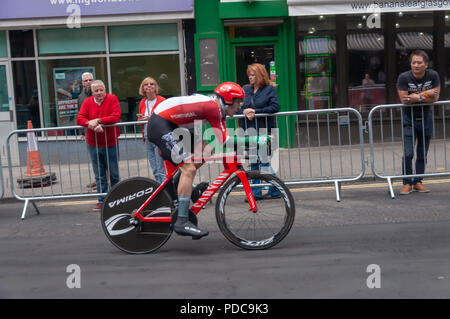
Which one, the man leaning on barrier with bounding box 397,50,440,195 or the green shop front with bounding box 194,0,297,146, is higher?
the green shop front with bounding box 194,0,297,146

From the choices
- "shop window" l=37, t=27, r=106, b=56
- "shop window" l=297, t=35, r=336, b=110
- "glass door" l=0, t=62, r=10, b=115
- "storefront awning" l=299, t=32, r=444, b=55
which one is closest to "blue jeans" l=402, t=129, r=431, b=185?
"shop window" l=297, t=35, r=336, b=110

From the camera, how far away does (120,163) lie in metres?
8.43

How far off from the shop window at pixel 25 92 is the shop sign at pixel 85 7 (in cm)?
117

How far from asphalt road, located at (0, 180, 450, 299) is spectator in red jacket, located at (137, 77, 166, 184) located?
3.67 feet

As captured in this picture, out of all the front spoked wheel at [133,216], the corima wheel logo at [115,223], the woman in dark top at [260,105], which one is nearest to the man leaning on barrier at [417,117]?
the woman in dark top at [260,105]

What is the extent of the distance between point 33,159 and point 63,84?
419cm

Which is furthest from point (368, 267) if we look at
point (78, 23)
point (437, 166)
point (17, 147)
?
point (78, 23)

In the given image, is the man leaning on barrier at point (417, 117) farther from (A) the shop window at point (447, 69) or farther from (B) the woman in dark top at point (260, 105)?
(A) the shop window at point (447, 69)

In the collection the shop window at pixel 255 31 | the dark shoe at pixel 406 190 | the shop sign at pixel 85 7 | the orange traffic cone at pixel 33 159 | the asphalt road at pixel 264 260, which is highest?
the shop sign at pixel 85 7

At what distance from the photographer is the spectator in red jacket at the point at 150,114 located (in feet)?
27.1

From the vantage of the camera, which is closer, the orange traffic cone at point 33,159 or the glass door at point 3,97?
the orange traffic cone at point 33,159

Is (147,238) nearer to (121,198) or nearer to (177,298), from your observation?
(121,198)

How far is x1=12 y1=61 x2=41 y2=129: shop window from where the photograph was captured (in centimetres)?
1300

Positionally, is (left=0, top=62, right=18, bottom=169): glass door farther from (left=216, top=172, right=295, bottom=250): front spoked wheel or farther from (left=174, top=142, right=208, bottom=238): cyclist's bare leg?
(left=216, top=172, right=295, bottom=250): front spoked wheel
